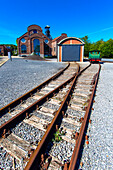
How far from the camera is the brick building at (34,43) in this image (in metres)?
44.1

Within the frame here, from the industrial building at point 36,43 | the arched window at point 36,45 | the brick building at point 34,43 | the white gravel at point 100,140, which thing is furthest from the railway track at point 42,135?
the arched window at point 36,45

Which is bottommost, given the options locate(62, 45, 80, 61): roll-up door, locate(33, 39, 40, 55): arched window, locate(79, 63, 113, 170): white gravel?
locate(79, 63, 113, 170): white gravel

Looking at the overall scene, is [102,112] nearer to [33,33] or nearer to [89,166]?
[89,166]

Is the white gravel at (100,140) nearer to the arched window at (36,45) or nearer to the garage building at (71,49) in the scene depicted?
the garage building at (71,49)

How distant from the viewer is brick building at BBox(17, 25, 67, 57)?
44072 millimetres

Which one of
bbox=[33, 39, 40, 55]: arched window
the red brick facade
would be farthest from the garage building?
bbox=[33, 39, 40, 55]: arched window

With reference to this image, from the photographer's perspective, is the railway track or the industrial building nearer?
the railway track

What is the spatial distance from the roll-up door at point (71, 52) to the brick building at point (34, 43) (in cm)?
2630

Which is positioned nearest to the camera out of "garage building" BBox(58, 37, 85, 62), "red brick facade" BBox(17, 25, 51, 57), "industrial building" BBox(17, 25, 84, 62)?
"garage building" BBox(58, 37, 85, 62)

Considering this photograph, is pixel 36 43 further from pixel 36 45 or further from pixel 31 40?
pixel 31 40

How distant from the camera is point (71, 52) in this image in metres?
19.5

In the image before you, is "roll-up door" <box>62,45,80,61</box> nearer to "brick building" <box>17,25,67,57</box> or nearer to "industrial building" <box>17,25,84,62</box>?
"industrial building" <box>17,25,84,62</box>

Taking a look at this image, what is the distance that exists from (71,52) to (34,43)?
2994 centimetres

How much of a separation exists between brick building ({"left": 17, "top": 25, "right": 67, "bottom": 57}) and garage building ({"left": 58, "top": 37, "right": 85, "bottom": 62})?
26031 millimetres
